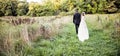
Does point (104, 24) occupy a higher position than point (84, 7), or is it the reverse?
point (84, 7)

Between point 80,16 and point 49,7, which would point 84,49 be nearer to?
point 80,16

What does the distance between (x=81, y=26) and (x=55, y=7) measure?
1.05 feet

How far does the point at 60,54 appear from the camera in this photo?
231 centimetres

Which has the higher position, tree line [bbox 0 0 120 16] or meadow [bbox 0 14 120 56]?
tree line [bbox 0 0 120 16]

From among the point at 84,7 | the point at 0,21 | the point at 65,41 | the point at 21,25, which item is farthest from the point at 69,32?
the point at 0,21

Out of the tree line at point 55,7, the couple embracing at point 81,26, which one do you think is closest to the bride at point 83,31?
the couple embracing at point 81,26

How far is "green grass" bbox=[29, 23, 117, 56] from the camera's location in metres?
2.30

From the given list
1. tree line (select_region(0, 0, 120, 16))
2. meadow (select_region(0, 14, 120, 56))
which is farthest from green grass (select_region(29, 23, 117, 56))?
tree line (select_region(0, 0, 120, 16))

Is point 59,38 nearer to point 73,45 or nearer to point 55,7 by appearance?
point 73,45

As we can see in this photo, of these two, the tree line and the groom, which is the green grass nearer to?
the groom

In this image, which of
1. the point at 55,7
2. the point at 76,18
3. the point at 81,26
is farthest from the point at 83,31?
the point at 55,7

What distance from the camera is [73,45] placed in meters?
2.37

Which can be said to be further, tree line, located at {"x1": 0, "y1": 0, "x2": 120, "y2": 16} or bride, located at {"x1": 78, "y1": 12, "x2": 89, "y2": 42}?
bride, located at {"x1": 78, "y1": 12, "x2": 89, "y2": 42}

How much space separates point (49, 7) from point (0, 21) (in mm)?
451
